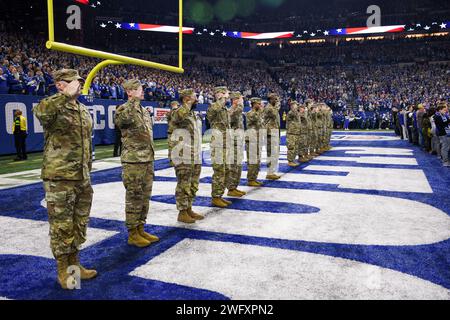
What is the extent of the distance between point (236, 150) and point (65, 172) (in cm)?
364

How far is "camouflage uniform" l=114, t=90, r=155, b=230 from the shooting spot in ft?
13.3

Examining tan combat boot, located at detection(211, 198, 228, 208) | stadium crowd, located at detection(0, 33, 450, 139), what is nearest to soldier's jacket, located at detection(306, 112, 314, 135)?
tan combat boot, located at detection(211, 198, 228, 208)

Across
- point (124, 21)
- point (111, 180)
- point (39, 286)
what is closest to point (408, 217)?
point (39, 286)

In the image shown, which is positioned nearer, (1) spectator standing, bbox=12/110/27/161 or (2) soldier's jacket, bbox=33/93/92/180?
(2) soldier's jacket, bbox=33/93/92/180

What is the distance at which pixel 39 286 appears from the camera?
3.04 meters

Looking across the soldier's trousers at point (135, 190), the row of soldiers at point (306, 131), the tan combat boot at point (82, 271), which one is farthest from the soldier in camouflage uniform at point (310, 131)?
the tan combat boot at point (82, 271)

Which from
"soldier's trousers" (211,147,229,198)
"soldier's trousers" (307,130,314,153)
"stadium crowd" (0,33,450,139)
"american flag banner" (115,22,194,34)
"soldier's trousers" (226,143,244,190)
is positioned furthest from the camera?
"american flag banner" (115,22,194,34)

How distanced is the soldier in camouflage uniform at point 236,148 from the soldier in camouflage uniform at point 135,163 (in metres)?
2.19

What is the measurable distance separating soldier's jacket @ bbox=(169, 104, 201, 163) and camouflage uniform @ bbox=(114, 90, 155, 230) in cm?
71

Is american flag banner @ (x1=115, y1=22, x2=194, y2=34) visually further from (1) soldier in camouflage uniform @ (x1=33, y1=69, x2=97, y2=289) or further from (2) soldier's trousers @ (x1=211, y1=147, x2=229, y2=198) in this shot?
(1) soldier in camouflage uniform @ (x1=33, y1=69, x2=97, y2=289)

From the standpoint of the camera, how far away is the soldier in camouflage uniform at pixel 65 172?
3.04m

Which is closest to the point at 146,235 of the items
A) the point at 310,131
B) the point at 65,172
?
the point at 65,172

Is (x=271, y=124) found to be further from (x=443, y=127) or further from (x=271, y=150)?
(x=443, y=127)

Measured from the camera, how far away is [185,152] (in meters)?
4.84
